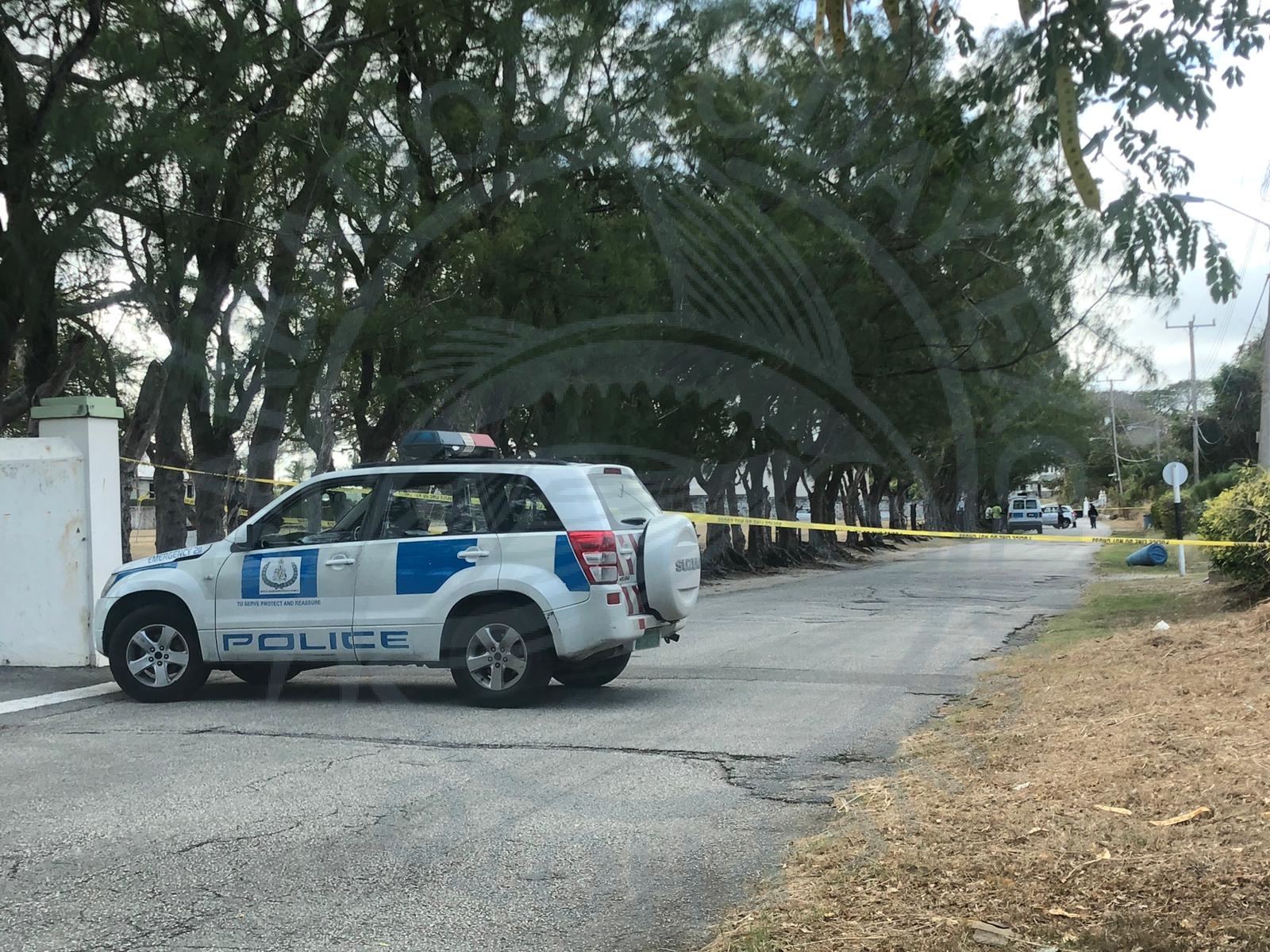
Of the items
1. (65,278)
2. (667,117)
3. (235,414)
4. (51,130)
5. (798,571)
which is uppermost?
(667,117)

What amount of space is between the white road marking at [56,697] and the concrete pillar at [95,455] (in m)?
1.27

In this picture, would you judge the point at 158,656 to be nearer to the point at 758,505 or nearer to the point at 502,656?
the point at 502,656

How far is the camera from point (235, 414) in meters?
19.2

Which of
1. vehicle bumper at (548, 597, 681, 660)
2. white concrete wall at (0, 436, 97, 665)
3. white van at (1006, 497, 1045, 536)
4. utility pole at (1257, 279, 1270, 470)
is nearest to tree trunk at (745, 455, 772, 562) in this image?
utility pole at (1257, 279, 1270, 470)

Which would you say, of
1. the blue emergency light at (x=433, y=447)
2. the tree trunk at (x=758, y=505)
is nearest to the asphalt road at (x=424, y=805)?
the blue emergency light at (x=433, y=447)

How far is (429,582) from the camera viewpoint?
925 centimetres

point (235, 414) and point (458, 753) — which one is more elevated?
point (235, 414)

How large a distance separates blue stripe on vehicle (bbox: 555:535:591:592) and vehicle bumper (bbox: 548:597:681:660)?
10cm

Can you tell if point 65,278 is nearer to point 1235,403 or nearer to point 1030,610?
point 1030,610

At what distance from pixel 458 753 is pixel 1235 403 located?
58930 millimetres

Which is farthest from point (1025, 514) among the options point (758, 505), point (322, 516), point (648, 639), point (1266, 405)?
point (322, 516)

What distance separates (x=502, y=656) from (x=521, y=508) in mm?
1102

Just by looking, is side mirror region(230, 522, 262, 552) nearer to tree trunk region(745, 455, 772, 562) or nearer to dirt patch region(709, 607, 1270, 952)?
dirt patch region(709, 607, 1270, 952)

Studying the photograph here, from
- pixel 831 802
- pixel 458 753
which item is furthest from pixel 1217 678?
pixel 458 753
